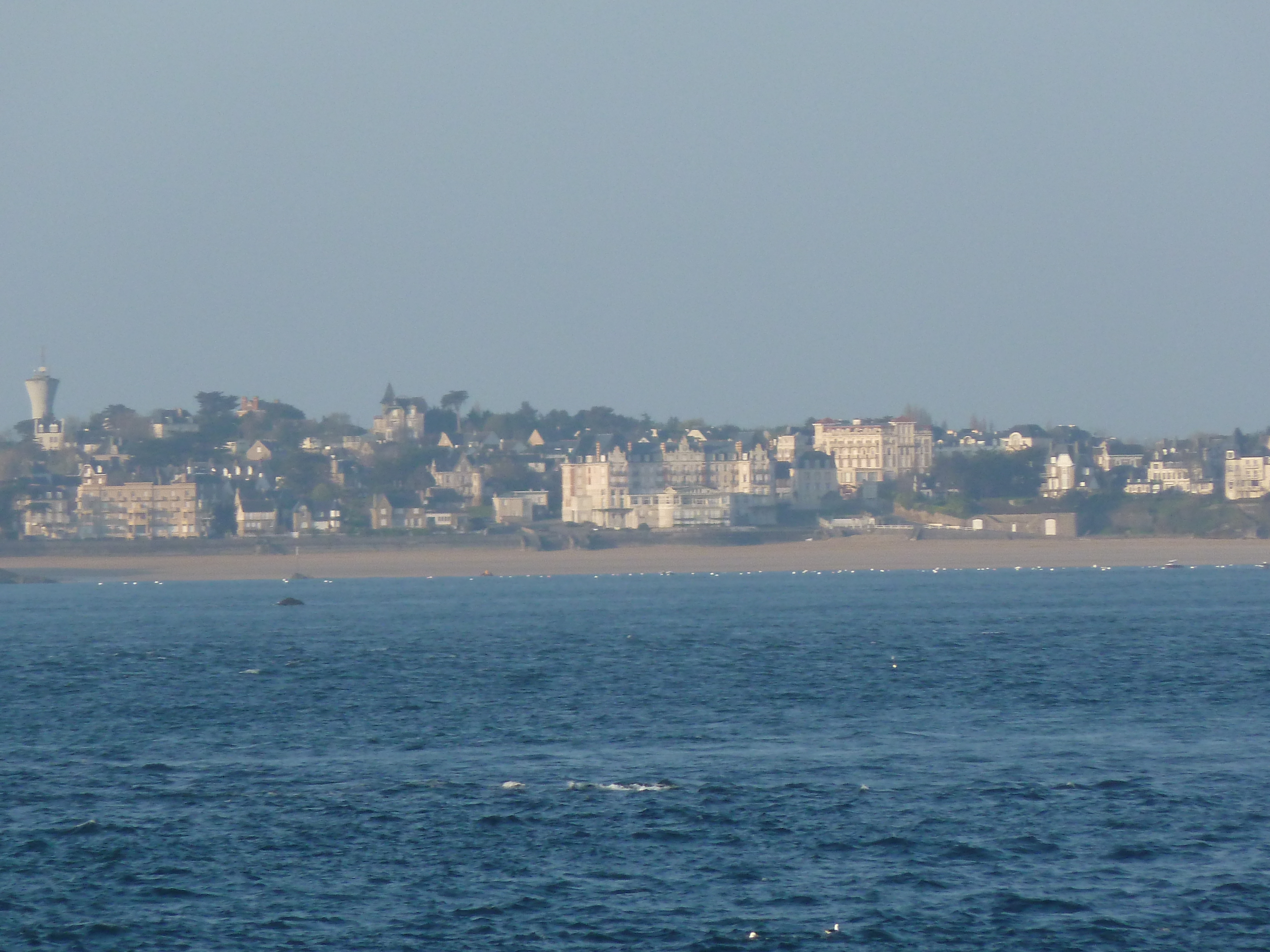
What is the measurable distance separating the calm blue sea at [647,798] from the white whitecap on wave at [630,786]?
0.31 ft

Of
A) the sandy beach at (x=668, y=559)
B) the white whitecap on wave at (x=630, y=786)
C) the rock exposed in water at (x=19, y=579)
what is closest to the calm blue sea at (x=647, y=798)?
the white whitecap on wave at (x=630, y=786)

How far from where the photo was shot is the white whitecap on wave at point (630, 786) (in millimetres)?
32531

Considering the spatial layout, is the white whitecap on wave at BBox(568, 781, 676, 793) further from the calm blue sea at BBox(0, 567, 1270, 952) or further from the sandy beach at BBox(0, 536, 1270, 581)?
the sandy beach at BBox(0, 536, 1270, 581)

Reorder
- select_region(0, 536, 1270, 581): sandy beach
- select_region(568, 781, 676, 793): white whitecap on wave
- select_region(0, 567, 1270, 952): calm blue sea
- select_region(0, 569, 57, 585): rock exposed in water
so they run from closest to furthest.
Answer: select_region(0, 567, 1270, 952): calm blue sea < select_region(568, 781, 676, 793): white whitecap on wave < select_region(0, 569, 57, 585): rock exposed in water < select_region(0, 536, 1270, 581): sandy beach

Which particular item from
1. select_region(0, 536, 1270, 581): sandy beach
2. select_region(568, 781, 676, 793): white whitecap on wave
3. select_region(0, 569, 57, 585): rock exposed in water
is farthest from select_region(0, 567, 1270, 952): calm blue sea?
select_region(0, 569, 57, 585): rock exposed in water

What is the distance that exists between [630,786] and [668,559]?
442ft

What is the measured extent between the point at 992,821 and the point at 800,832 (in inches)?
134

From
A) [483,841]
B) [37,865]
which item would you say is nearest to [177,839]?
[37,865]

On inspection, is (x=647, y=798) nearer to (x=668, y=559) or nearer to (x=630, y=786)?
(x=630, y=786)

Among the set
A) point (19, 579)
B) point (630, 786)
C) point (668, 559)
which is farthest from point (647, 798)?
point (19, 579)

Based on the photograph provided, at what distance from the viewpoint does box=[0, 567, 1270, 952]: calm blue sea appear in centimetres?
2316

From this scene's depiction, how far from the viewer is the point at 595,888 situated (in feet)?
81.8

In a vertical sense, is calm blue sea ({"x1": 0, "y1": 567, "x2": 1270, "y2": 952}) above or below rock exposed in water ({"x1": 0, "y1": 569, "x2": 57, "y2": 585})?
above

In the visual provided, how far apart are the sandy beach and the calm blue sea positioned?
8902cm
